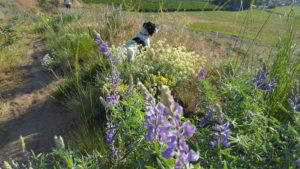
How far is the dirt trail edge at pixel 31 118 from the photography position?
3033 millimetres

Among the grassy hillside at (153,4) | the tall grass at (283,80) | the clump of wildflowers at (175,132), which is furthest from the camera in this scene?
the grassy hillside at (153,4)

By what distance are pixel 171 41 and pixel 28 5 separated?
78.4 ft

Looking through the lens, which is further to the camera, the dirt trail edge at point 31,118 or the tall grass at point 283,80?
the dirt trail edge at point 31,118

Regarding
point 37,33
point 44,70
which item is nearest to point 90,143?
point 44,70

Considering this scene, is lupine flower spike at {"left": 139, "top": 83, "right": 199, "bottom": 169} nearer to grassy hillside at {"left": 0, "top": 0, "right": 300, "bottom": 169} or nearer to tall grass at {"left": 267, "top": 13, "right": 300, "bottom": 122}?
grassy hillside at {"left": 0, "top": 0, "right": 300, "bottom": 169}

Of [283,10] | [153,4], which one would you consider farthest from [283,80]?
[153,4]

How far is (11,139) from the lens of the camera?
3.18 meters

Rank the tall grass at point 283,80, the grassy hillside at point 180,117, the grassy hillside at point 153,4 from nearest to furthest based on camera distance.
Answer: the grassy hillside at point 180,117 → the tall grass at point 283,80 → the grassy hillside at point 153,4

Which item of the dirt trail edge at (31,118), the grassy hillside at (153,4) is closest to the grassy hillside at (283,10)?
the grassy hillside at (153,4)

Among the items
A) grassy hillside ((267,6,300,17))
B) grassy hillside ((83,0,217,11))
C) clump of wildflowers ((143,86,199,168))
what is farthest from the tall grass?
clump of wildflowers ((143,86,199,168))

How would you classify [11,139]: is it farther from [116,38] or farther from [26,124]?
[116,38]

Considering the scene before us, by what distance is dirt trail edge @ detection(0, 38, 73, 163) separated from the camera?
3.03 meters

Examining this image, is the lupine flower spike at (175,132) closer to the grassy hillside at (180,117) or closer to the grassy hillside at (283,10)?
the grassy hillside at (180,117)

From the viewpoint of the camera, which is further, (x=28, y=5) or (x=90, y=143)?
(x=28, y=5)
